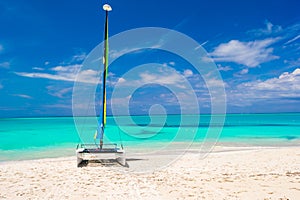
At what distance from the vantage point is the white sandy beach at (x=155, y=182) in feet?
24.8

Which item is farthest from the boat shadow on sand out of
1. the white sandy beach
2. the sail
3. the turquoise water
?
the turquoise water

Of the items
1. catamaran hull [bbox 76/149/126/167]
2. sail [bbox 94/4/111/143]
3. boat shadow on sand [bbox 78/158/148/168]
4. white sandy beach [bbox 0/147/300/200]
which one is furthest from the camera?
sail [bbox 94/4/111/143]

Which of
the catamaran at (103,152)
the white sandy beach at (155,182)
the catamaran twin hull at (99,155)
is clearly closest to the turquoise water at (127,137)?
the catamaran at (103,152)

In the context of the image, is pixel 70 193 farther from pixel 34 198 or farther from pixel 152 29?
pixel 152 29

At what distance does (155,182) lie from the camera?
9039 mm

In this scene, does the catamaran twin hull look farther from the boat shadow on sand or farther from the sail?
the sail

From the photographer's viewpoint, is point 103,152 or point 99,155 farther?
point 103,152

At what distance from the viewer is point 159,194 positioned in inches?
300

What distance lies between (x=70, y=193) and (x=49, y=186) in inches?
47.2

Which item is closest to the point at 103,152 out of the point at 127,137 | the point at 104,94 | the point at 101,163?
the point at 101,163

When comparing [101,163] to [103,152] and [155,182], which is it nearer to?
[103,152]

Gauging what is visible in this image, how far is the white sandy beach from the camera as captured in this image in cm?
755

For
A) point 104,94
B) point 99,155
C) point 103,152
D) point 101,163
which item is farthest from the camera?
point 104,94

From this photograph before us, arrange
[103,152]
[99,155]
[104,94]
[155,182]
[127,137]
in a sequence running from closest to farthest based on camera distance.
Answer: [155,182] → [99,155] → [103,152] → [104,94] → [127,137]
